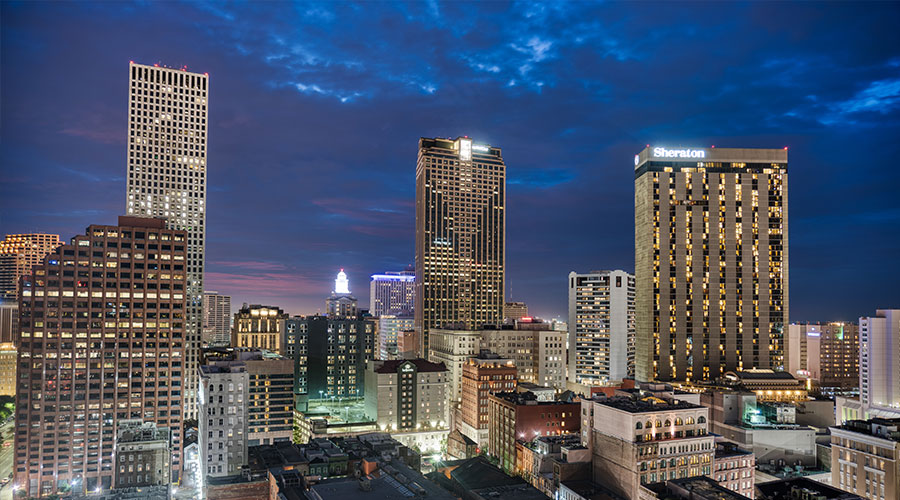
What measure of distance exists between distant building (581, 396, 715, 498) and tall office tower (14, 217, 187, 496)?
86.1m


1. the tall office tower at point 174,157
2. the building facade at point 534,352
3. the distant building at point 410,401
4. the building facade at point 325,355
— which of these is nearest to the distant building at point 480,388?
the distant building at point 410,401

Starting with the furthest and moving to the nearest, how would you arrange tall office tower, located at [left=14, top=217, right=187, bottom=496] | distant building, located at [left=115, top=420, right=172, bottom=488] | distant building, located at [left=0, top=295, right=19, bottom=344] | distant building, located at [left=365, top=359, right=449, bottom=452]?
distant building, located at [left=0, top=295, right=19, bottom=344], distant building, located at [left=365, top=359, right=449, bottom=452], tall office tower, located at [left=14, top=217, right=187, bottom=496], distant building, located at [left=115, top=420, right=172, bottom=488]

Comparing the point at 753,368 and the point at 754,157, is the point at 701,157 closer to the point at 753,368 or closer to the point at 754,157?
the point at 754,157

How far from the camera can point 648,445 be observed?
81188 millimetres

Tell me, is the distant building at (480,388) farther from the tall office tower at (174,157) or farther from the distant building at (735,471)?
the tall office tower at (174,157)

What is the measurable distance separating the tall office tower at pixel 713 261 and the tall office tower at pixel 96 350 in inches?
4656

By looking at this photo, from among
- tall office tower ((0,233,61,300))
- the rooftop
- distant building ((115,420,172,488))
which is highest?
tall office tower ((0,233,61,300))

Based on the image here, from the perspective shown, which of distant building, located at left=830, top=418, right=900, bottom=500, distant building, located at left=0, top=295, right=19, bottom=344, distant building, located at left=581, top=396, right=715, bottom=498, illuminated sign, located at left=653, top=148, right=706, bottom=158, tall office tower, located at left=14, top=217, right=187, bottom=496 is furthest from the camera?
distant building, located at left=0, top=295, right=19, bottom=344

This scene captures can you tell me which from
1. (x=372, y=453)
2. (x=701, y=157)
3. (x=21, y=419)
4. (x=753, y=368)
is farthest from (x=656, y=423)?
(x=21, y=419)

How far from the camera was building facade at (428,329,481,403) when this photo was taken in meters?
170

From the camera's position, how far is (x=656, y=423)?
8294 centimetres

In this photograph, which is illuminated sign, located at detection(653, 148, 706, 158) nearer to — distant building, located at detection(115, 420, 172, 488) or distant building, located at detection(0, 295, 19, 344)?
distant building, located at detection(115, 420, 172, 488)

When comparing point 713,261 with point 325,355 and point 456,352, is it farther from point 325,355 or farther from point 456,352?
point 325,355

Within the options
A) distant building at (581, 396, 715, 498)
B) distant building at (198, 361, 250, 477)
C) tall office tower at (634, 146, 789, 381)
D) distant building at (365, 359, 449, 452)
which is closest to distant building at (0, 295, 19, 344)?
distant building at (198, 361, 250, 477)
